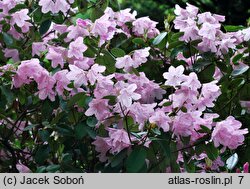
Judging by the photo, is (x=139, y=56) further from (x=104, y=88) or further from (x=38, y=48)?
(x=38, y=48)

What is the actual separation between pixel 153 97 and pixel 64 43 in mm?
382

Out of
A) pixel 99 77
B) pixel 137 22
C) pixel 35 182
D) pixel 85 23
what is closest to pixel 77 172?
pixel 35 182

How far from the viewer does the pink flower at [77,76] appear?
60.1 inches

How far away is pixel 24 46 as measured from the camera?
6.56 feet

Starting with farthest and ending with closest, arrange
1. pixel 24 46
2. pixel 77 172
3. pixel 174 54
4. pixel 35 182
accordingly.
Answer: pixel 24 46 → pixel 174 54 → pixel 77 172 → pixel 35 182

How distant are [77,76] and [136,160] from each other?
0.97ft

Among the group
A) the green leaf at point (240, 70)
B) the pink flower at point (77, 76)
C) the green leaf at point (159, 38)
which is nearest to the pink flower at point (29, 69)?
the pink flower at point (77, 76)

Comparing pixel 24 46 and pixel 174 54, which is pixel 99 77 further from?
pixel 24 46

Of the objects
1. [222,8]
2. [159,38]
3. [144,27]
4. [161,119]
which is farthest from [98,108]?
[222,8]

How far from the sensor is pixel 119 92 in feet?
4.95

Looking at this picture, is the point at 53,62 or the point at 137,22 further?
the point at 137,22

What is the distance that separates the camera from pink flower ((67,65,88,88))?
1526 millimetres

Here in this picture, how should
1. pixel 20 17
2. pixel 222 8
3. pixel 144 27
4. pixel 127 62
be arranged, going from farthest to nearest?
pixel 222 8
pixel 144 27
pixel 20 17
pixel 127 62

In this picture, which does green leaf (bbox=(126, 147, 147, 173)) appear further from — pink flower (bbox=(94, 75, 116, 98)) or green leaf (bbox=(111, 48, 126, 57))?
green leaf (bbox=(111, 48, 126, 57))
